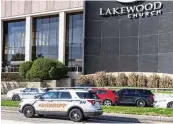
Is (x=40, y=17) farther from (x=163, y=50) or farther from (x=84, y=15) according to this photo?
(x=163, y=50)

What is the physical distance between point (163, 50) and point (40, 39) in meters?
23.2

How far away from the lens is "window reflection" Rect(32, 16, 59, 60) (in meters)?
56.2

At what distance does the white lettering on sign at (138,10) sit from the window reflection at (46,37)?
11.1 metres

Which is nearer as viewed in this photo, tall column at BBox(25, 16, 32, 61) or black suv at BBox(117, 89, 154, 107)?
black suv at BBox(117, 89, 154, 107)

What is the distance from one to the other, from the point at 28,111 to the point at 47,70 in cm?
2786

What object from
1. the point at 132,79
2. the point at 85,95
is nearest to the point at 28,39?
the point at 132,79

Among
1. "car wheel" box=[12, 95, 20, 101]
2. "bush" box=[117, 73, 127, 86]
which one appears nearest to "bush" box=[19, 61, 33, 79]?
"bush" box=[117, 73, 127, 86]

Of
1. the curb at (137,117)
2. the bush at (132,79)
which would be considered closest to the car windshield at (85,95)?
the curb at (137,117)

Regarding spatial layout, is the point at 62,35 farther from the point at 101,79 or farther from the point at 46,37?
the point at 101,79

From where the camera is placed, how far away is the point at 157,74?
41.6 metres

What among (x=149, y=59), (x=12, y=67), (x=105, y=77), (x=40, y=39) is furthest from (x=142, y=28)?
(x=12, y=67)

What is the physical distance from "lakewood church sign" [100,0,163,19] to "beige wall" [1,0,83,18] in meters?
6.09

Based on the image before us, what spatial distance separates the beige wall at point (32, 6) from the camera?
5381 centimetres

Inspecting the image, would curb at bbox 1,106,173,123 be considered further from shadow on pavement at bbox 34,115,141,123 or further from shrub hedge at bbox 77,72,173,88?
shrub hedge at bbox 77,72,173,88
